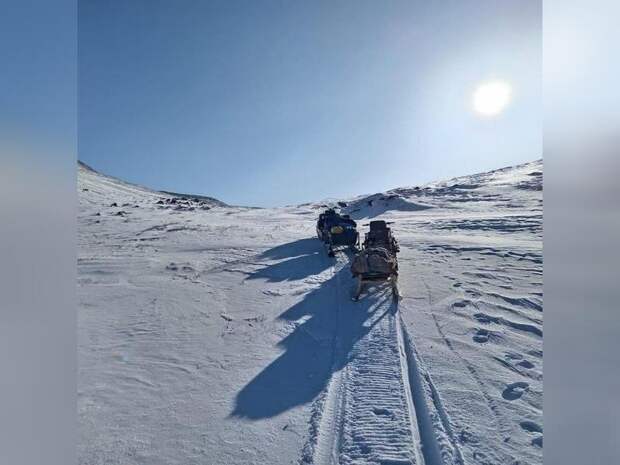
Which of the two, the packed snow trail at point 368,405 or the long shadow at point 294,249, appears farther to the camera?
the long shadow at point 294,249

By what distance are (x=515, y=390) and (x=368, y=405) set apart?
1639 millimetres

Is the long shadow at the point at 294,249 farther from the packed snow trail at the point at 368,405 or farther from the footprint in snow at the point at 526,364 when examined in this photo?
the footprint in snow at the point at 526,364

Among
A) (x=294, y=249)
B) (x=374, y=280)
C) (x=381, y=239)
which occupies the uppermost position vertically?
(x=381, y=239)

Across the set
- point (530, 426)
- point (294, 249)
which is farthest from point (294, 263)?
point (530, 426)

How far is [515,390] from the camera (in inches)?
152

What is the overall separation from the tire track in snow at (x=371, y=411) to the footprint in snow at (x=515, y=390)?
882 millimetres

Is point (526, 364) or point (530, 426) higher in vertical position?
point (526, 364)

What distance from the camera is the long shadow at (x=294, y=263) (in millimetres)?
9422

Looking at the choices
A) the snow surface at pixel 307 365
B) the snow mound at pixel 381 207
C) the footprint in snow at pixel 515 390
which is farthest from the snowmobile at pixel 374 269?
the snow mound at pixel 381 207

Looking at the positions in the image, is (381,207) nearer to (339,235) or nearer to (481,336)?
(339,235)

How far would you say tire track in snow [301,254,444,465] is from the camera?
3023mm
